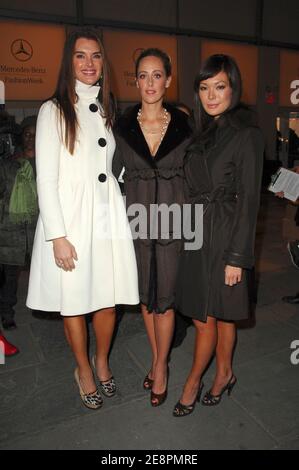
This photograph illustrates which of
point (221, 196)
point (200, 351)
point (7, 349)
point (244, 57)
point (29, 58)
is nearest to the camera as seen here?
point (221, 196)

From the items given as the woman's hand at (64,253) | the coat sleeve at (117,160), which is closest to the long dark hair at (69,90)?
the coat sleeve at (117,160)

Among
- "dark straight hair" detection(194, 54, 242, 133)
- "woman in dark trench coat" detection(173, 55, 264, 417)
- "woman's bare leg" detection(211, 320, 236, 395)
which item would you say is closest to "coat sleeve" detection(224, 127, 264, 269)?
"woman in dark trench coat" detection(173, 55, 264, 417)

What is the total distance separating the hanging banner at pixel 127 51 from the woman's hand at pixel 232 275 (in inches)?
334

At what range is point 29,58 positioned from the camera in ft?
29.0

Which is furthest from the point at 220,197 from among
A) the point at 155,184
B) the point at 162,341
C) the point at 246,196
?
the point at 162,341

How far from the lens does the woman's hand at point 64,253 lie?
2127mm

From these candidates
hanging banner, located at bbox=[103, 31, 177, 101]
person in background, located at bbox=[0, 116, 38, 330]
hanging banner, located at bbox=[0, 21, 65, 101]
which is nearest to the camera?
person in background, located at bbox=[0, 116, 38, 330]

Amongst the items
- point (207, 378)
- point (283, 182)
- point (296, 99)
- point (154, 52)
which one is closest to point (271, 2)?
point (296, 99)

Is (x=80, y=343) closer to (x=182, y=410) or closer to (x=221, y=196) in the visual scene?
(x=182, y=410)

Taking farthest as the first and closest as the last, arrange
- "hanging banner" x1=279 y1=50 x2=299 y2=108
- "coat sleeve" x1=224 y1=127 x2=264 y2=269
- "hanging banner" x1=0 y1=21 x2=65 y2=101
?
"hanging banner" x1=279 y1=50 x2=299 y2=108 < "hanging banner" x1=0 y1=21 x2=65 y2=101 < "coat sleeve" x1=224 y1=127 x2=264 y2=269

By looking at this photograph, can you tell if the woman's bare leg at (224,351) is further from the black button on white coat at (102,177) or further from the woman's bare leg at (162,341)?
the black button on white coat at (102,177)

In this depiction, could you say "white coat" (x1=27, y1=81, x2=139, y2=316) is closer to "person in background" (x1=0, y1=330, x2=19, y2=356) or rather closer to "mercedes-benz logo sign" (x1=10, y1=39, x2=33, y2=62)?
"person in background" (x1=0, y1=330, x2=19, y2=356)

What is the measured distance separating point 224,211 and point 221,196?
0.08 meters

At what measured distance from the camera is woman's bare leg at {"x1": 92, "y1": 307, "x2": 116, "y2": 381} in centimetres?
251
